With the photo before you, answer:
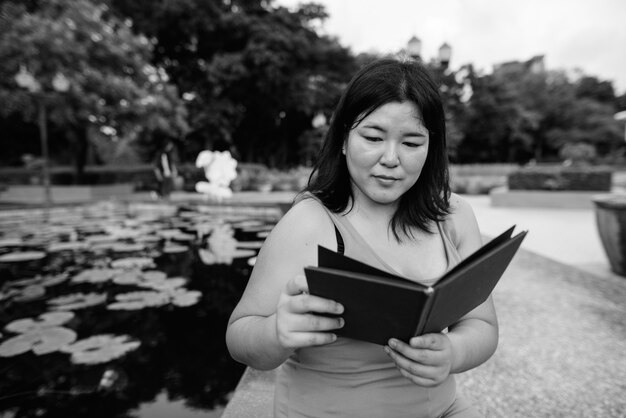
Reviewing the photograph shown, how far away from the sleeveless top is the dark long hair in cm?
18

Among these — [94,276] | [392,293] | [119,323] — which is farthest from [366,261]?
[94,276]

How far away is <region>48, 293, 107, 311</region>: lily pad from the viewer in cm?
249

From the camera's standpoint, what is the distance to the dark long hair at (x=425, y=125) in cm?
85

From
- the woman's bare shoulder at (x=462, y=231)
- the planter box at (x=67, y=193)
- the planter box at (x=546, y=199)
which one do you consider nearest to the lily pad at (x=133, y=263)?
the woman's bare shoulder at (x=462, y=231)

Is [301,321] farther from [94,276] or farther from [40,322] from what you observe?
[94,276]

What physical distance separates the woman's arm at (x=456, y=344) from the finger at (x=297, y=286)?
0.18 metres

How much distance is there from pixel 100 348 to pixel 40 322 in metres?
0.60

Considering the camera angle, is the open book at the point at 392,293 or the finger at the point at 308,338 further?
the finger at the point at 308,338

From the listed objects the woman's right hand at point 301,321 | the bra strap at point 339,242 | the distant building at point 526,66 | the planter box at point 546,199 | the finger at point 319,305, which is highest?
the distant building at point 526,66

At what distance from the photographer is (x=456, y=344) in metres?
0.81

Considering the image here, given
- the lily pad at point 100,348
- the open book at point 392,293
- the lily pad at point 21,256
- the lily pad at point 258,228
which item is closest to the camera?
the open book at point 392,293

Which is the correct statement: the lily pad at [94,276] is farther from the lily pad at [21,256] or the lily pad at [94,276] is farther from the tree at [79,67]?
the tree at [79,67]

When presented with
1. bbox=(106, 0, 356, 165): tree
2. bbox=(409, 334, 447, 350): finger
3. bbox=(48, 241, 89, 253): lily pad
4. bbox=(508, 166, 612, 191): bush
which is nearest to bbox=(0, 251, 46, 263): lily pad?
bbox=(48, 241, 89, 253): lily pad

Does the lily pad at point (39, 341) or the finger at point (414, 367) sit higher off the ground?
the finger at point (414, 367)
